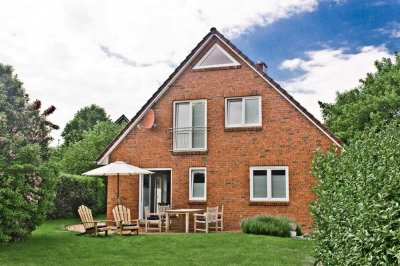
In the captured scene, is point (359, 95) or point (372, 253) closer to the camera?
point (372, 253)

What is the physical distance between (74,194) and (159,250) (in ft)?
46.1

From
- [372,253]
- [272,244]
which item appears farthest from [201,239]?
[372,253]

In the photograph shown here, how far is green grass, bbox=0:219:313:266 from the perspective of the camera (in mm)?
11445

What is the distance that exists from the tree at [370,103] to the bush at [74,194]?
57.4 ft

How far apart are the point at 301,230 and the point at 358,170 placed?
43.3 feet

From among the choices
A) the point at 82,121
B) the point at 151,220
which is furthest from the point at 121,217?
the point at 82,121

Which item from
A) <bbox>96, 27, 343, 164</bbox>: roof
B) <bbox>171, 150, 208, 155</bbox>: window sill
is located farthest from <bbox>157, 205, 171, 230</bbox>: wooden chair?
<bbox>96, 27, 343, 164</bbox>: roof

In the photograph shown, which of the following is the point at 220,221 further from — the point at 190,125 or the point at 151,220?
the point at 190,125

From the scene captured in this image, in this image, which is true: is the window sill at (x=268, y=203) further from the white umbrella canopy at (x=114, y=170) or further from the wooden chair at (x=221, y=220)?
the white umbrella canopy at (x=114, y=170)

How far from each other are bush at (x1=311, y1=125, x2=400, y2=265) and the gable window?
1268 centimetres

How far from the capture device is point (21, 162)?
14.4 m

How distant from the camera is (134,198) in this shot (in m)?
21.4

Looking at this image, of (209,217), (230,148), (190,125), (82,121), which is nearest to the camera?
(209,217)

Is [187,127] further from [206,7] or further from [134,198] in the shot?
[206,7]
